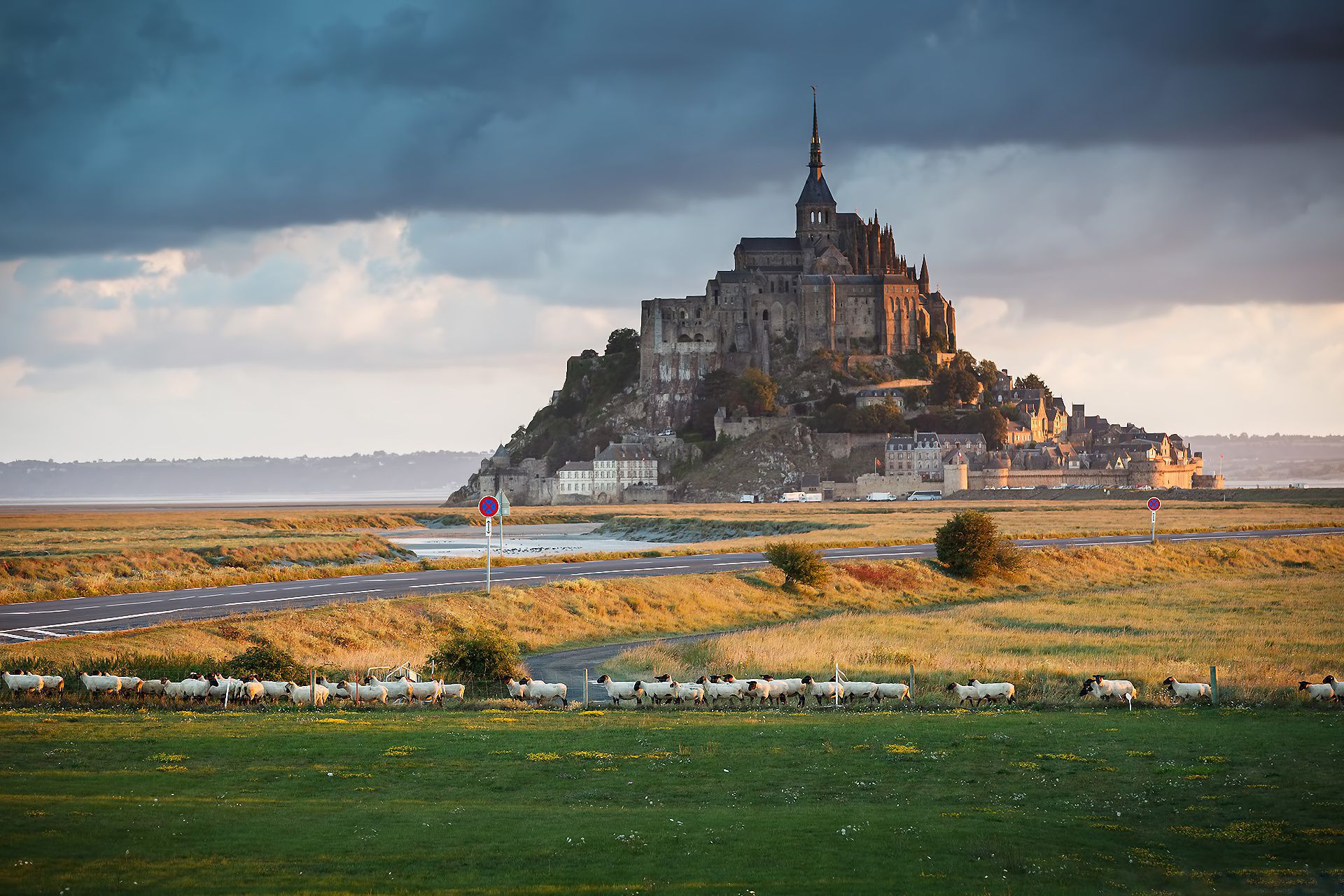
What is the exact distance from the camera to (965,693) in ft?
102

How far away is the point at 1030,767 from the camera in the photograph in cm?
2223

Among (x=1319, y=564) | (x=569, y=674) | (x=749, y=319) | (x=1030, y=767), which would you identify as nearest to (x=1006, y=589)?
(x=1319, y=564)

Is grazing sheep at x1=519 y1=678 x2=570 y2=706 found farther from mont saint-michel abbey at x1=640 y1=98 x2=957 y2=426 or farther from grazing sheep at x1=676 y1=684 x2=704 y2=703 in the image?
mont saint-michel abbey at x1=640 y1=98 x2=957 y2=426

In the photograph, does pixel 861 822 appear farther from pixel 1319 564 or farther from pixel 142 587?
pixel 1319 564

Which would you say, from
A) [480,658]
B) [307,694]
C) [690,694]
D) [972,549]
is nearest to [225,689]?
[307,694]

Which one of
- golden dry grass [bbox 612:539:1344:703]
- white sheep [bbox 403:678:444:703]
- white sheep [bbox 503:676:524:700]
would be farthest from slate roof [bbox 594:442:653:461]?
white sheep [bbox 403:678:444:703]

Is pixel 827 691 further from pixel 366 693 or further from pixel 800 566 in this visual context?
pixel 800 566

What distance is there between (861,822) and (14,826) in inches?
421

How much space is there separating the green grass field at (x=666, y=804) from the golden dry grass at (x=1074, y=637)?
8.20 metres

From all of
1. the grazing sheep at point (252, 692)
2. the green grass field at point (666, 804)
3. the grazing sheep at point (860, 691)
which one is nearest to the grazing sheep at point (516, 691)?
the green grass field at point (666, 804)

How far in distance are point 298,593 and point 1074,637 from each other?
27929mm

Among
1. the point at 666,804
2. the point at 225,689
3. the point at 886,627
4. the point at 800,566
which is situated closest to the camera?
the point at 666,804

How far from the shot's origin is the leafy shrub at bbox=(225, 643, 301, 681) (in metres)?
31.6

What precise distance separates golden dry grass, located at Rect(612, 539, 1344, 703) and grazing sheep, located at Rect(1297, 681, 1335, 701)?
2.59 ft
